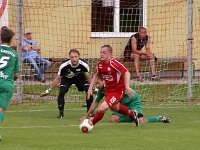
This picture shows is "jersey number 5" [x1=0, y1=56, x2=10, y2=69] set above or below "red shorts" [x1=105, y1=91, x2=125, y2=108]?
above

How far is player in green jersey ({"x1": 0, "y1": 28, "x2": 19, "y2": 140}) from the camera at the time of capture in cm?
1235

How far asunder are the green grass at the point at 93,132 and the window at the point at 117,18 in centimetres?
584

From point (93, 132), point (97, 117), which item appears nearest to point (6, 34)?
point (93, 132)

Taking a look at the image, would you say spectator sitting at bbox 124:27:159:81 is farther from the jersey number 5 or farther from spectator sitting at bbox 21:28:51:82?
the jersey number 5

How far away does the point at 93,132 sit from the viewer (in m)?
13.6

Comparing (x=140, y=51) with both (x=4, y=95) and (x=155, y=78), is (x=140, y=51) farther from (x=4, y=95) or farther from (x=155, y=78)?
(x=4, y=95)

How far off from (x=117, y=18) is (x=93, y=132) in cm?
1015

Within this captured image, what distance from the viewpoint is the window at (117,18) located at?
2330 centimetres

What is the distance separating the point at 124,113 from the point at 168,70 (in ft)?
27.7

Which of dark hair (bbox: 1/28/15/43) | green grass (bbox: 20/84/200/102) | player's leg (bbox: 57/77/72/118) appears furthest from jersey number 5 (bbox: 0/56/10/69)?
green grass (bbox: 20/84/200/102)

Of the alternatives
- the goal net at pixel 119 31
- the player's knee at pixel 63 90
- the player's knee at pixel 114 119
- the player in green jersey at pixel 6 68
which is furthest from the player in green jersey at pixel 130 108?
the goal net at pixel 119 31

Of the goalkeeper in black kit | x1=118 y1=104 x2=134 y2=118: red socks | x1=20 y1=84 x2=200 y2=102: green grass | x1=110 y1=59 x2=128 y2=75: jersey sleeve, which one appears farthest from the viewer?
x1=20 y1=84 x2=200 y2=102: green grass

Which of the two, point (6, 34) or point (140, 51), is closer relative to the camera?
point (6, 34)

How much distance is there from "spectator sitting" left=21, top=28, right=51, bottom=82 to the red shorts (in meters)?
6.63
